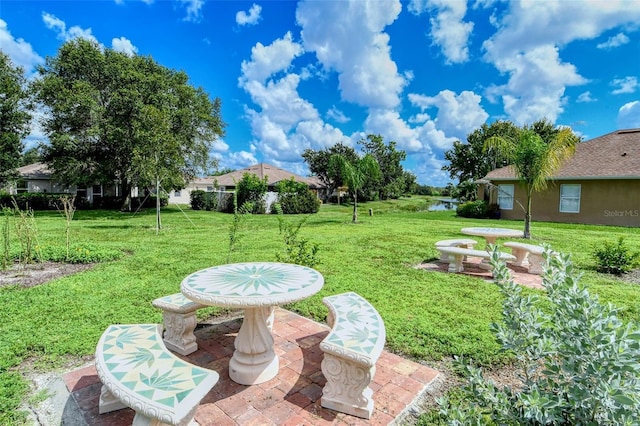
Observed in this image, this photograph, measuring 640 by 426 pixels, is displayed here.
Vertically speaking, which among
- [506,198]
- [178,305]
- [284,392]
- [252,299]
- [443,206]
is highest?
[506,198]

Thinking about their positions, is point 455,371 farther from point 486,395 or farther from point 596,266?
point 596,266

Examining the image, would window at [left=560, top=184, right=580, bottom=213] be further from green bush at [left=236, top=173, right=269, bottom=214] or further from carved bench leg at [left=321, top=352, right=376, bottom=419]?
carved bench leg at [left=321, top=352, right=376, bottom=419]

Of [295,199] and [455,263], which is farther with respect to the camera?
[295,199]

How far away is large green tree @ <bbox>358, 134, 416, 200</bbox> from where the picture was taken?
4075 centimetres

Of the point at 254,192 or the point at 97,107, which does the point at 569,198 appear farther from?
the point at 97,107

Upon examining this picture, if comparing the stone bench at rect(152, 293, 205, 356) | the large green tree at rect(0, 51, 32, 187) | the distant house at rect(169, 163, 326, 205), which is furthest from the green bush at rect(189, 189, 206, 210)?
the stone bench at rect(152, 293, 205, 356)

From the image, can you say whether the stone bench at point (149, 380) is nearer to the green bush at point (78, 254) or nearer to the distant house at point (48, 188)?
the green bush at point (78, 254)

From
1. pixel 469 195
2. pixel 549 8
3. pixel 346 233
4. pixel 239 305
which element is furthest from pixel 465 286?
pixel 469 195

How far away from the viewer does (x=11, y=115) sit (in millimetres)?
20859

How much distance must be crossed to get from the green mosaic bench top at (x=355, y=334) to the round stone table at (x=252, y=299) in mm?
395

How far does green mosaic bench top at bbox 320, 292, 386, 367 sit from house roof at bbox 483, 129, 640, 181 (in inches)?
637

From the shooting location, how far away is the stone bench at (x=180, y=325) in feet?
11.6

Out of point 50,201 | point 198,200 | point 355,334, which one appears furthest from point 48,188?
point 355,334

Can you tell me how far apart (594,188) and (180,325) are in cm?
2043
